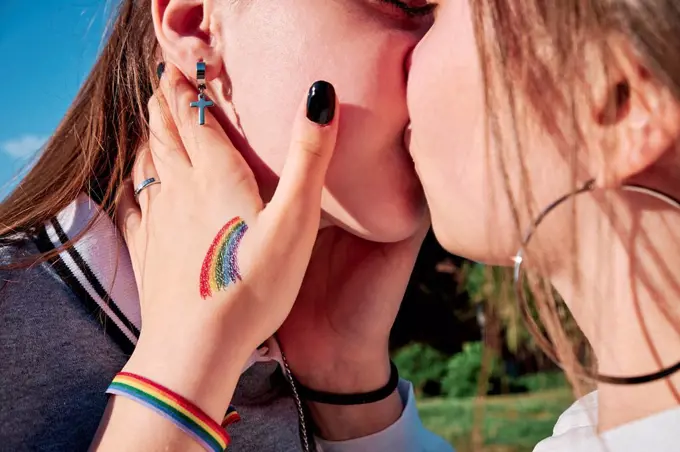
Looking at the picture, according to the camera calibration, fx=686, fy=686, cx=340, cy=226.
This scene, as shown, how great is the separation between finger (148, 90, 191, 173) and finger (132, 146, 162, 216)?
0.07 feet

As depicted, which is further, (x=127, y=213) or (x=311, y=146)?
(x=127, y=213)

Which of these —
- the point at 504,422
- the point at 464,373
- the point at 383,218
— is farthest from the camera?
A: the point at 464,373

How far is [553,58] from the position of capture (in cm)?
74

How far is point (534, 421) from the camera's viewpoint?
8.88 feet

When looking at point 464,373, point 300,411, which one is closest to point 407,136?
point 300,411

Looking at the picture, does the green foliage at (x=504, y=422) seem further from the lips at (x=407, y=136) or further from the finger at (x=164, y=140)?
the finger at (x=164, y=140)

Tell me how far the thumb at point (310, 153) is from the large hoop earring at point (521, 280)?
357 mm

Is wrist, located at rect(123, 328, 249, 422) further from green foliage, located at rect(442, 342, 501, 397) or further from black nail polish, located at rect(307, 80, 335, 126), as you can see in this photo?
green foliage, located at rect(442, 342, 501, 397)

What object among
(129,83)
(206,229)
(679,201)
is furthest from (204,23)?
(679,201)

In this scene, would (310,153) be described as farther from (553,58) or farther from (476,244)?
(553,58)

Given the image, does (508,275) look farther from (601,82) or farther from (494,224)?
(601,82)

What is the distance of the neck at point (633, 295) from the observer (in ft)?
2.48

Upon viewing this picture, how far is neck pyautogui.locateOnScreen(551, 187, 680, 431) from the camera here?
0.76 m

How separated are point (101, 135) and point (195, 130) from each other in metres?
0.21
